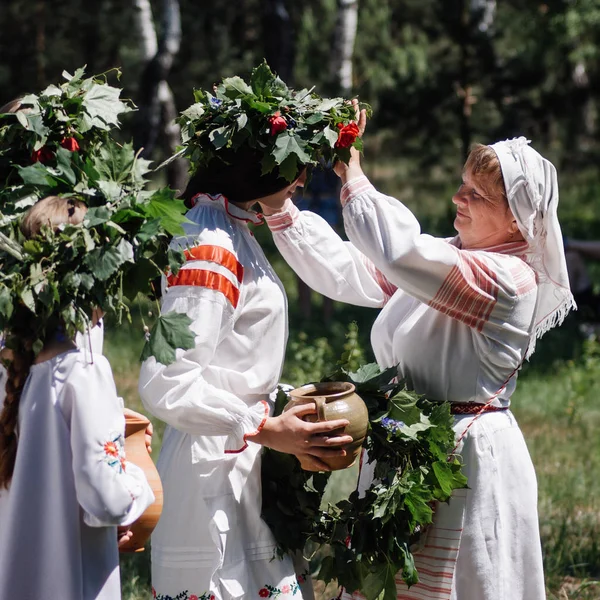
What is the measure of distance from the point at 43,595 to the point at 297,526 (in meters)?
0.87

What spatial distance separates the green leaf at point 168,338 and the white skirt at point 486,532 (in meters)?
1.10

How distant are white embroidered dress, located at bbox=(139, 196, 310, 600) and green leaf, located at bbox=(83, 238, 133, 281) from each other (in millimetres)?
400

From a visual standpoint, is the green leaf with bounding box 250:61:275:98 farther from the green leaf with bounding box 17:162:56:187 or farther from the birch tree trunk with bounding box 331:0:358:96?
the birch tree trunk with bounding box 331:0:358:96

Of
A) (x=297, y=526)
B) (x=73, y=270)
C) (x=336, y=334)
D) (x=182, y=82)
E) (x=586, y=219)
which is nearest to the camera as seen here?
(x=73, y=270)

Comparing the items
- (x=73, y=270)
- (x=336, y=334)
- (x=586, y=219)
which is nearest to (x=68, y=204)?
(x=73, y=270)

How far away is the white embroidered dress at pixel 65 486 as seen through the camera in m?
2.71

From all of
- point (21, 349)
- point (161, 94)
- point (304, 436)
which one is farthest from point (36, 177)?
point (161, 94)

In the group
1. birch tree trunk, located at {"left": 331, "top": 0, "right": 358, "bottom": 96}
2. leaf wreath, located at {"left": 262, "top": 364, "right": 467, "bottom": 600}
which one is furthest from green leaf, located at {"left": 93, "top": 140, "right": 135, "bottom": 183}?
birch tree trunk, located at {"left": 331, "top": 0, "right": 358, "bottom": 96}

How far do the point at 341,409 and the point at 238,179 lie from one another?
0.79m

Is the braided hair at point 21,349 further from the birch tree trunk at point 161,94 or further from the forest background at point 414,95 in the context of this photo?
the birch tree trunk at point 161,94

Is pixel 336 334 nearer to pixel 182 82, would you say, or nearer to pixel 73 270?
pixel 73 270

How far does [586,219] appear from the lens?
Answer: 63.0 feet

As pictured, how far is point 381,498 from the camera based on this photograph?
11.2 feet

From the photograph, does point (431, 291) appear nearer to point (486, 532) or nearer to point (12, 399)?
point (486, 532)
